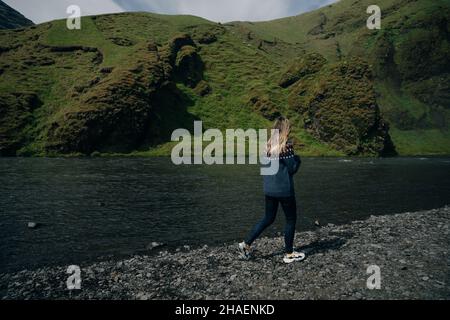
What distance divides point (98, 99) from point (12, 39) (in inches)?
3455

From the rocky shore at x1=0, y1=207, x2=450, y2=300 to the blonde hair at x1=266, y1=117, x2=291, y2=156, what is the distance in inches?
159

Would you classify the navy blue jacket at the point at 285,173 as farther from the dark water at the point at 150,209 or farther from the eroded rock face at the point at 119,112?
the eroded rock face at the point at 119,112

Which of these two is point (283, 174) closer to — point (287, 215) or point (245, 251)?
point (287, 215)

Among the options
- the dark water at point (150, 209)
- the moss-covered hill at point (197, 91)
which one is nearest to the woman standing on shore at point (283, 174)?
the dark water at point (150, 209)

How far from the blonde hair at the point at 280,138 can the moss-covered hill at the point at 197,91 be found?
8707cm

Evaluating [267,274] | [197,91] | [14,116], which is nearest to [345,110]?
[197,91]

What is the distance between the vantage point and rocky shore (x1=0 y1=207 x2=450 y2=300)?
9594 mm

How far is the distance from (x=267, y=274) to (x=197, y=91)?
131 m

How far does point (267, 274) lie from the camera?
432 inches

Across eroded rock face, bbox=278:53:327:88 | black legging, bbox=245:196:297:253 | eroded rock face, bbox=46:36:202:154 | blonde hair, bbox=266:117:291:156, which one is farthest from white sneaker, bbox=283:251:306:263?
eroded rock face, bbox=278:53:327:88

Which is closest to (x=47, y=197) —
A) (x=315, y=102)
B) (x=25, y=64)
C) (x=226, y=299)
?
(x=226, y=299)

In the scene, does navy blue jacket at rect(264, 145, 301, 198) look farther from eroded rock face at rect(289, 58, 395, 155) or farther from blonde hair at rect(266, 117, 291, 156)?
eroded rock face at rect(289, 58, 395, 155)

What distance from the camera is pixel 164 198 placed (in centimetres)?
2762
